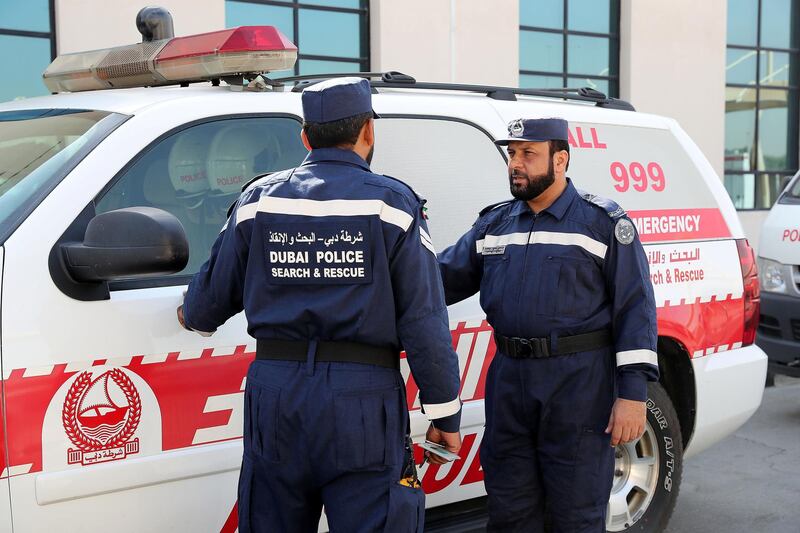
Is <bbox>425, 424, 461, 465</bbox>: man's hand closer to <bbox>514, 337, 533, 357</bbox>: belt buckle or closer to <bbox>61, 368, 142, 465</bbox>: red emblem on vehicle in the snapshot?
<bbox>514, 337, 533, 357</bbox>: belt buckle

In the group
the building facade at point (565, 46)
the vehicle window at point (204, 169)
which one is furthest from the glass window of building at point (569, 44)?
the vehicle window at point (204, 169)

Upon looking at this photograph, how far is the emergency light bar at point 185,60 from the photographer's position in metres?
3.24

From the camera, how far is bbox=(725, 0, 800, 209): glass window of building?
15.2 m

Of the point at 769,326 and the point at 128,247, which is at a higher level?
the point at 128,247

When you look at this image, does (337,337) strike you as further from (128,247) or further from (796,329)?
(796,329)

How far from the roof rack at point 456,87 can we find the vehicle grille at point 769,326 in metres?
3.36

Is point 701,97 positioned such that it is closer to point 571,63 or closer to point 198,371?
point 571,63

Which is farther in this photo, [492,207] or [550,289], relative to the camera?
[492,207]

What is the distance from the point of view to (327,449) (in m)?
2.47

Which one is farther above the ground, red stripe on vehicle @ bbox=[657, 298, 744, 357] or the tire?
red stripe on vehicle @ bbox=[657, 298, 744, 357]

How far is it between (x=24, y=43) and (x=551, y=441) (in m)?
7.53

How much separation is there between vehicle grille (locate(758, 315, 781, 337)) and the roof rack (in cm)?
336

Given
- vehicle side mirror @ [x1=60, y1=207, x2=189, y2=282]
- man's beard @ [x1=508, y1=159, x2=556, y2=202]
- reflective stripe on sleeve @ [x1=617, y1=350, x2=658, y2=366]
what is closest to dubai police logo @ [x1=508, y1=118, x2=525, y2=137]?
man's beard @ [x1=508, y1=159, x2=556, y2=202]

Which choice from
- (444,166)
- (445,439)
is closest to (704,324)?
(444,166)
